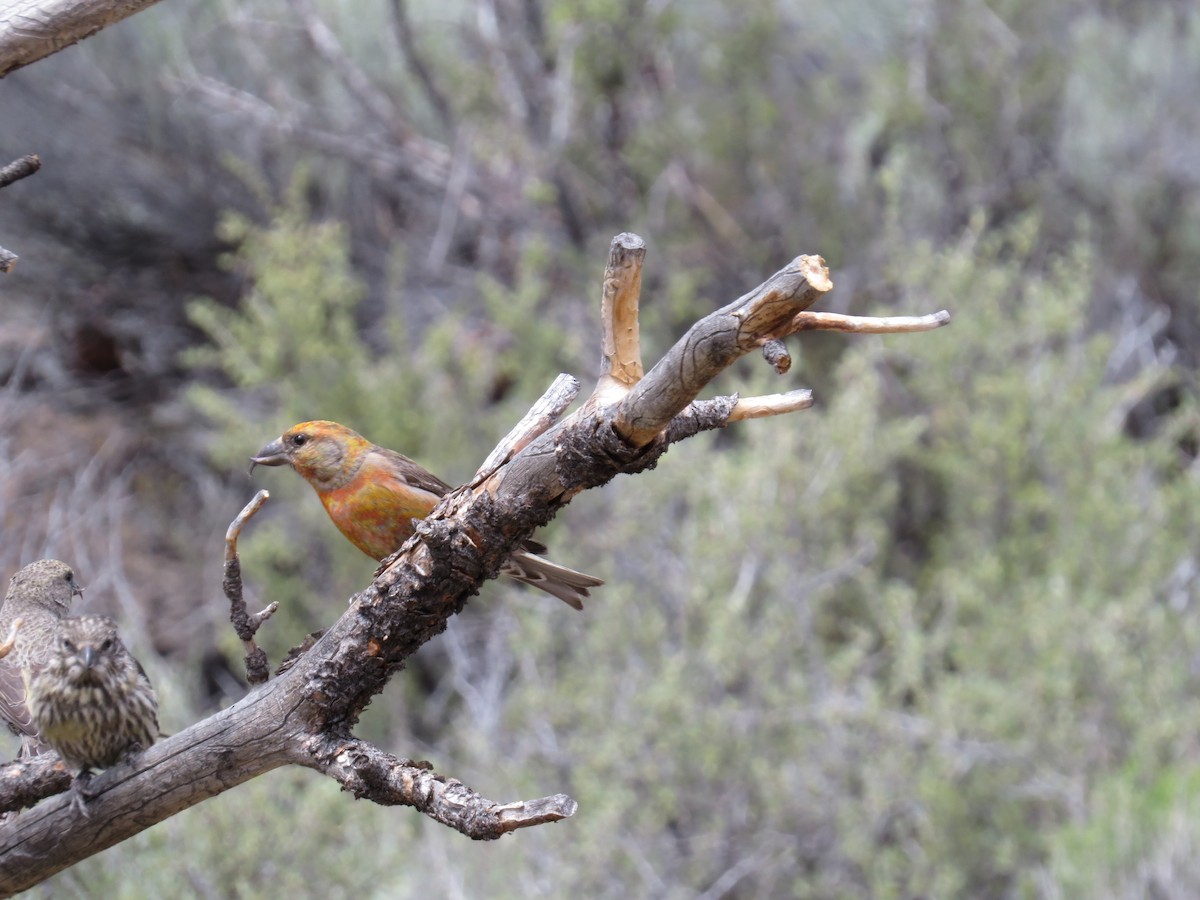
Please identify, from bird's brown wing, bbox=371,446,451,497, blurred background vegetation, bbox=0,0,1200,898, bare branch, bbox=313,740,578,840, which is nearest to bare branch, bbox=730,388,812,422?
bare branch, bbox=313,740,578,840

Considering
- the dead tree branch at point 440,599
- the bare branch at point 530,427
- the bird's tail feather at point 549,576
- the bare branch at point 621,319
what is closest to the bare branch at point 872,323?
the dead tree branch at point 440,599

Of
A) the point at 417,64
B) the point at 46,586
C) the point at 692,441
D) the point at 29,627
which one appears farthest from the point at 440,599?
the point at 417,64

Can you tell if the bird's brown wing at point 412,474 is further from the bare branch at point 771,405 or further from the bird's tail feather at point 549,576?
the bare branch at point 771,405

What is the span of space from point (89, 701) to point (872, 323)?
1.77 meters

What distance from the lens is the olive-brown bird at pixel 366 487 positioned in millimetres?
4090

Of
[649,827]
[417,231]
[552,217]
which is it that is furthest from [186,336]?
[649,827]

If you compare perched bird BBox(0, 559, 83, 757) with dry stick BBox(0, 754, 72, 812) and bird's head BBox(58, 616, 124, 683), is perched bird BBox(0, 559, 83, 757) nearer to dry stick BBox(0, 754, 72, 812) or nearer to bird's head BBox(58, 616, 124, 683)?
bird's head BBox(58, 616, 124, 683)

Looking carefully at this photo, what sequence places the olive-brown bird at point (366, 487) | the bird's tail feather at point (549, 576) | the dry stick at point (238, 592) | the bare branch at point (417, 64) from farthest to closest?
the bare branch at point (417, 64), the olive-brown bird at point (366, 487), the bird's tail feather at point (549, 576), the dry stick at point (238, 592)

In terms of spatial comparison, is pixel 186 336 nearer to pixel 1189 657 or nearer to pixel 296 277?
pixel 296 277

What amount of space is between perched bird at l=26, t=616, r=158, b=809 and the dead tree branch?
7 cm

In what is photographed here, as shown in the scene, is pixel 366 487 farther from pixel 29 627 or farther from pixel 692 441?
pixel 692 441

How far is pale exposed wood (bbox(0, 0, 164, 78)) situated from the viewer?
2820 mm

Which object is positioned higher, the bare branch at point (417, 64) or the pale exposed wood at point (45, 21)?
the bare branch at point (417, 64)

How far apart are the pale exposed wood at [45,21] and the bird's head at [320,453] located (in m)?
1.59
